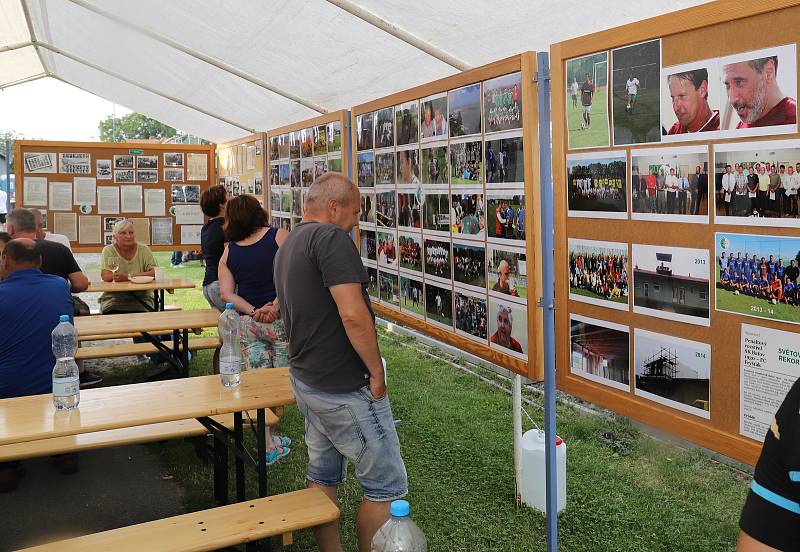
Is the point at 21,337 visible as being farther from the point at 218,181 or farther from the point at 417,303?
the point at 218,181

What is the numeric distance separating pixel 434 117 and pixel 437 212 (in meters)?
0.45

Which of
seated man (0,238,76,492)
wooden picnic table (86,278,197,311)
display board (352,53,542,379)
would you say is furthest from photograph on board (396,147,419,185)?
wooden picnic table (86,278,197,311)

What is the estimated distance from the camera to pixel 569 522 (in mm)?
3396

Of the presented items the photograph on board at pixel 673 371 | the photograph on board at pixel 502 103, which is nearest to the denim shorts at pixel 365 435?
the photograph on board at pixel 673 371

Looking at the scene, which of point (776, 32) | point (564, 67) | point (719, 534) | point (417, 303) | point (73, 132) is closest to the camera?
point (776, 32)

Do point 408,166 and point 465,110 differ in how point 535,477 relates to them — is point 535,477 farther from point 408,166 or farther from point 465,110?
point 465,110

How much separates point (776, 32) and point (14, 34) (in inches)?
365

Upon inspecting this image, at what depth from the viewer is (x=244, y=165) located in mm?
7477

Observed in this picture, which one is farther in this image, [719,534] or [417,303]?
[417,303]

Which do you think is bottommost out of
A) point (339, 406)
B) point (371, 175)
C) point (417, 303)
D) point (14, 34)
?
point (339, 406)

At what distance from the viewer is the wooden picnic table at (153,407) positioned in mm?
2652

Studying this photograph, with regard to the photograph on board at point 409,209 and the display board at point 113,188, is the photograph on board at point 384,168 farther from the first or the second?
the display board at point 113,188

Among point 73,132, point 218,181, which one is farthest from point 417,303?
point 73,132

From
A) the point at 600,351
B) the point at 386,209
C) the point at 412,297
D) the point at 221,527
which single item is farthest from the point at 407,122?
the point at 221,527
